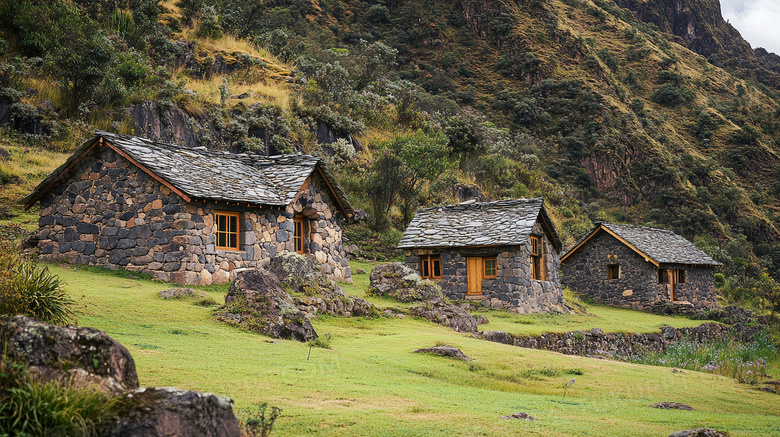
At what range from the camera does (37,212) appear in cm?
2464

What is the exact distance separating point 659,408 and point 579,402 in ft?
4.07

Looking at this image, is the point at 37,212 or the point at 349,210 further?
the point at 349,210

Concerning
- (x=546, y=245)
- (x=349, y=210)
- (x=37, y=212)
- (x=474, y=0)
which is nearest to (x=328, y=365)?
A: (x=349, y=210)

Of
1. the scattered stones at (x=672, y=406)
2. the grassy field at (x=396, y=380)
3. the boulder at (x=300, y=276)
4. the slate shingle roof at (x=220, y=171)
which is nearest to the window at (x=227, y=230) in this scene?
the slate shingle roof at (x=220, y=171)

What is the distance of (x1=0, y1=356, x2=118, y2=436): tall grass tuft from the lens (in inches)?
177

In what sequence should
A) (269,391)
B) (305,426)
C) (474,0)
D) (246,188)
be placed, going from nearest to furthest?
(305,426), (269,391), (246,188), (474,0)

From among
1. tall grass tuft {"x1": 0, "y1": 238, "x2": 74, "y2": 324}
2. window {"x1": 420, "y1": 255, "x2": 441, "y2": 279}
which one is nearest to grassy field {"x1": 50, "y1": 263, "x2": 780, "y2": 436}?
tall grass tuft {"x1": 0, "y1": 238, "x2": 74, "y2": 324}

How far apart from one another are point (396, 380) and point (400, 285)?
12.8 m

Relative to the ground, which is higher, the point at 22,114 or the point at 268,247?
the point at 22,114

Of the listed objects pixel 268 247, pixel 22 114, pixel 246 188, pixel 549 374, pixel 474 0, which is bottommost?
pixel 549 374

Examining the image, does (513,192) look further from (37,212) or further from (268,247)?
(37,212)

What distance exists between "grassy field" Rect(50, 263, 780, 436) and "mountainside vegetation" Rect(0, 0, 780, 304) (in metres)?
14.9

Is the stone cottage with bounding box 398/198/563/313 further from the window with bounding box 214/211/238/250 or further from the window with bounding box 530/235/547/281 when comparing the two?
the window with bounding box 214/211/238/250

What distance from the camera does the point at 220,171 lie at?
23.4 metres
